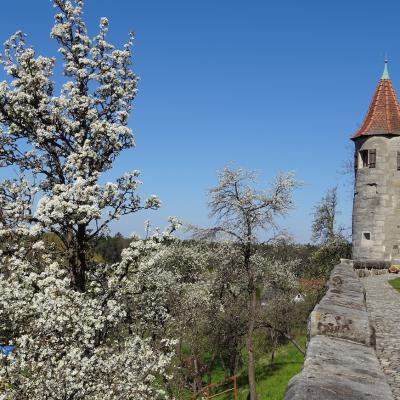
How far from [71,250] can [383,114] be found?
26.8 metres

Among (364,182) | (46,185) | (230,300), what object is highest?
(364,182)

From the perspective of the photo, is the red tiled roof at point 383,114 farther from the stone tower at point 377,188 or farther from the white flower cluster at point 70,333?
the white flower cluster at point 70,333

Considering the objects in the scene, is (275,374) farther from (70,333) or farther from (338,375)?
(338,375)

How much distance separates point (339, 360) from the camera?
15.0 feet

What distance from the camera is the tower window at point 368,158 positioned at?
32.1m

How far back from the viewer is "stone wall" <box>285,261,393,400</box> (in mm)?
3566

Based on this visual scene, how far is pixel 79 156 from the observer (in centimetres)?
Result: 1238

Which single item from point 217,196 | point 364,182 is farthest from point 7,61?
point 364,182

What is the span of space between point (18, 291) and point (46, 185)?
3.78 meters

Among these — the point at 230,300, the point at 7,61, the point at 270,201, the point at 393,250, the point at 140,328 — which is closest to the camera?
the point at 7,61

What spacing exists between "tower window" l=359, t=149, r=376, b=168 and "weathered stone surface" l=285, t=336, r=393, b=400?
28569mm

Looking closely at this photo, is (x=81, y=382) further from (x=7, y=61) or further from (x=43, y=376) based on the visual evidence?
(x=7, y=61)

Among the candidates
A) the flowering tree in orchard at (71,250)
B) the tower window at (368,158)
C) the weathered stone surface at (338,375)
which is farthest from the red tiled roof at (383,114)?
the weathered stone surface at (338,375)

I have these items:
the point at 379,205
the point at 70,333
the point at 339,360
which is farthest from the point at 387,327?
the point at 379,205
